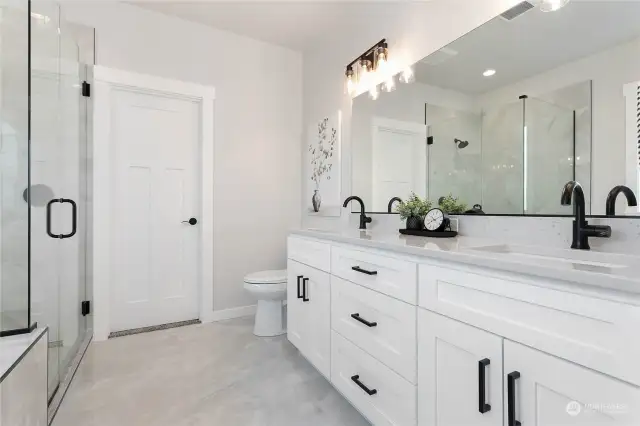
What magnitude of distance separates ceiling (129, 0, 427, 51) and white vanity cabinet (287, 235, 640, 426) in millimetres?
1803

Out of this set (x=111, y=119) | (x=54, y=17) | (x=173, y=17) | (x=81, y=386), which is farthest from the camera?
(x=173, y=17)

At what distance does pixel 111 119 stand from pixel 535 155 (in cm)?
283

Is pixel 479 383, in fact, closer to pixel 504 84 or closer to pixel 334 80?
pixel 504 84

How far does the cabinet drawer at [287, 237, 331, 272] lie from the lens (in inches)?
66.3

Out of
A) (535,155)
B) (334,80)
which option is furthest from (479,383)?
(334,80)

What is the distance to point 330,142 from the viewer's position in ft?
9.09

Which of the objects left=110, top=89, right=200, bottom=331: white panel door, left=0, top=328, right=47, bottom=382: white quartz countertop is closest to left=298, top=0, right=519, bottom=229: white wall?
left=110, top=89, right=200, bottom=331: white panel door

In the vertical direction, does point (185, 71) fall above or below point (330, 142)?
above

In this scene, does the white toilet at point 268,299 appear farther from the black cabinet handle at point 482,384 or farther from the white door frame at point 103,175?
the black cabinet handle at point 482,384

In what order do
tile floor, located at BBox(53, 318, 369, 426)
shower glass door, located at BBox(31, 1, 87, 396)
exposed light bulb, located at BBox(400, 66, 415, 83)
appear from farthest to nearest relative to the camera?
exposed light bulb, located at BBox(400, 66, 415, 83) < shower glass door, located at BBox(31, 1, 87, 396) < tile floor, located at BBox(53, 318, 369, 426)

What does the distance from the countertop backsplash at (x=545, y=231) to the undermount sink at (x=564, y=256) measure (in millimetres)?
74

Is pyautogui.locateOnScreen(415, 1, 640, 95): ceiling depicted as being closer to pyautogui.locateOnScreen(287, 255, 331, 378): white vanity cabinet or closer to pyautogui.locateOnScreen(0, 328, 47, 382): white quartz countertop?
pyautogui.locateOnScreen(287, 255, 331, 378): white vanity cabinet

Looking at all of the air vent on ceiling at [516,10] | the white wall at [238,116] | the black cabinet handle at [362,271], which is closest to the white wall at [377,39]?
the air vent on ceiling at [516,10]

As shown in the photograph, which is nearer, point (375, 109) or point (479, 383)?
point (479, 383)
